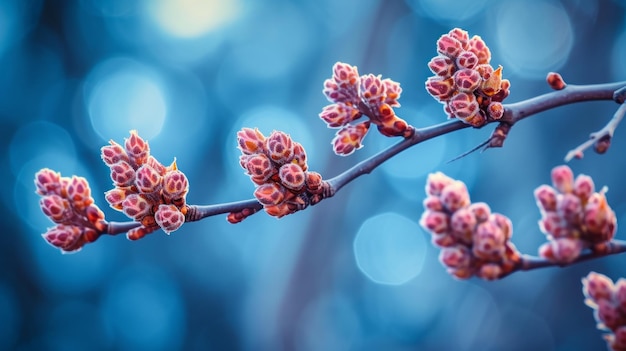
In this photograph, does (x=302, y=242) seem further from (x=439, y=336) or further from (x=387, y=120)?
(x=387, y=120)

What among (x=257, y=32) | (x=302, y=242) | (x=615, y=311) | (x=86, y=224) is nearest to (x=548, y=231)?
(x=615, y=311)

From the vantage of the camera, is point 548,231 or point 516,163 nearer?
point 548,231

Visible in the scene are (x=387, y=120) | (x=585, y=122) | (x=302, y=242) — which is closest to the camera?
(x=387, y=120)

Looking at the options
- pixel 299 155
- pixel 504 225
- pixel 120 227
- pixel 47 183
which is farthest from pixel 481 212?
pixel 47 183

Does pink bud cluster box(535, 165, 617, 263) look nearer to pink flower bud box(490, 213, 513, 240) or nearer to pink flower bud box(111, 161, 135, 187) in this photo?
pink flower bud box(490, 213, 513, 240)

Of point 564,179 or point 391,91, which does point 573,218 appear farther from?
point 391,91

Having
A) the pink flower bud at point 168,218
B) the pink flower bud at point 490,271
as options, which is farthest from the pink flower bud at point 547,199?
the pink flower bud at point 168,218
